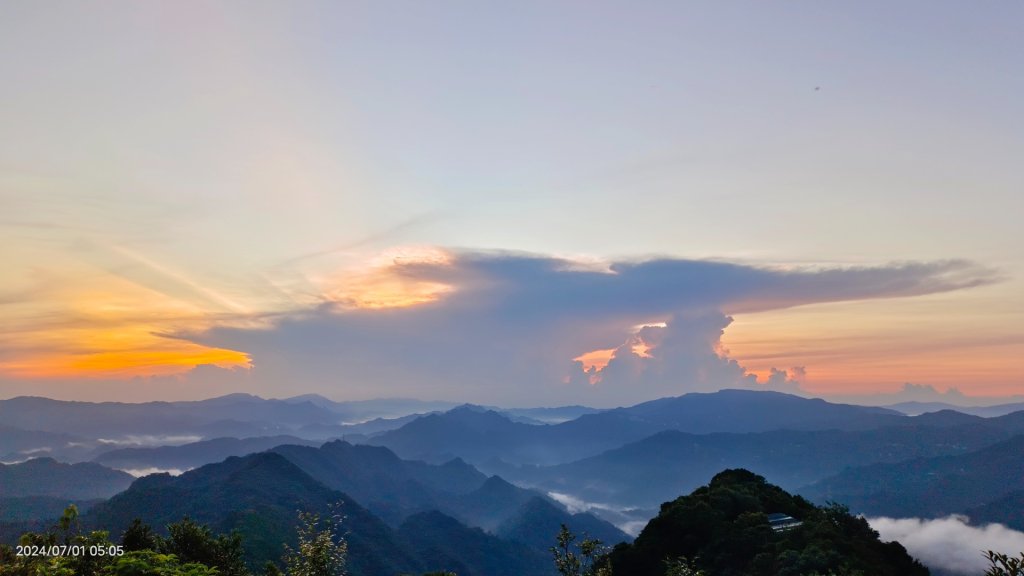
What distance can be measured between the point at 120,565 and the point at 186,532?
1016 inches

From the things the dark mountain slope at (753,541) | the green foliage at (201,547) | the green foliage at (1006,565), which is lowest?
the dark mountain slope at (753,541)

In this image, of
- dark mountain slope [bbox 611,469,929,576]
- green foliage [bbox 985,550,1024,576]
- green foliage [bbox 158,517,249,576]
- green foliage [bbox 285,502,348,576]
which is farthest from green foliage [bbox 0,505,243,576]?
dark mountain slope [bbox 611,469,929,576]

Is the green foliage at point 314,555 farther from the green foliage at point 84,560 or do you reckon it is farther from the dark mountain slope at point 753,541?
the dark mountain slope at point 753,541

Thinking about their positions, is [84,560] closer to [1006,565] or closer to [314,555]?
[314,555]

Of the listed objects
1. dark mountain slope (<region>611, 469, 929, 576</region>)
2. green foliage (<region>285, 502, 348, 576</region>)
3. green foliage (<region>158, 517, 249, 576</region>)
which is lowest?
dark mountain slope (<region>611, 469, 929, 576</region>)

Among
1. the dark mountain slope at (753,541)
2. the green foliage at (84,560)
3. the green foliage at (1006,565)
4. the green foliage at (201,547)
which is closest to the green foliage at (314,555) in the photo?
the green foliage at (84,560)

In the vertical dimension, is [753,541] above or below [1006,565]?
below

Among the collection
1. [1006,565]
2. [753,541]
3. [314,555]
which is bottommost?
[753,541]

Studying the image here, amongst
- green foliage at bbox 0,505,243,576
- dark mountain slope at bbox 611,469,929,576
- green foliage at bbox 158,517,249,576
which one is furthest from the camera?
dark mountain slope at bbox 611,469,929,576

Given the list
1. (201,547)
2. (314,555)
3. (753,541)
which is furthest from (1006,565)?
(753,541)

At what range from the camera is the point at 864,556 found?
251 feet

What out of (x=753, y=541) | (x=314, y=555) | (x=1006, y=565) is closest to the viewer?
(x=1006, y=565)

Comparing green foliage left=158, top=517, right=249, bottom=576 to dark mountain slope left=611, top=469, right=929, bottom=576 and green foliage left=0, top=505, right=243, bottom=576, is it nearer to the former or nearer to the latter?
green foliage left=0, top=505, right=243, bottom=576

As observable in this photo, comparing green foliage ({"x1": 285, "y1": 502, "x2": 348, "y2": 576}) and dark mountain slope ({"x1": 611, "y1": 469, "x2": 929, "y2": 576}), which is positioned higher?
green foliage ({"x1": 285, "y1": 502, "x2": 348, "y2": 576})
